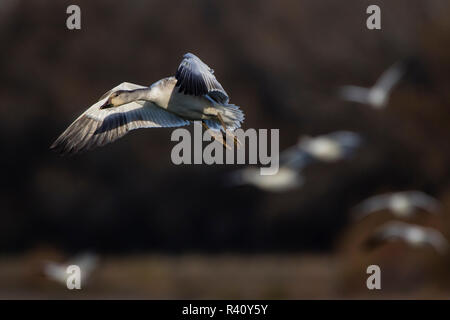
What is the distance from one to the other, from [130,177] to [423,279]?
18.3ft

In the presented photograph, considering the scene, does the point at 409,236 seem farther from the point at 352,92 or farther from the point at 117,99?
the point at 117,99

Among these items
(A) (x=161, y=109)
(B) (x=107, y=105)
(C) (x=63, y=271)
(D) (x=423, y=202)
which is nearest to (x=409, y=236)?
(D) (x=423, y=202)

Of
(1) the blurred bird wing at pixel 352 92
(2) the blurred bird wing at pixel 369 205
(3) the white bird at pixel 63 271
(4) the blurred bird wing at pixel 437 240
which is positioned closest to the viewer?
(3) the white bird at pixel 63 271

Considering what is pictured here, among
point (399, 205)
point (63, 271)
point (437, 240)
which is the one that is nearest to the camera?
point (63, 271)

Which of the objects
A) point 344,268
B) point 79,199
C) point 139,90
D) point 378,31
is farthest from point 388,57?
point 139,90

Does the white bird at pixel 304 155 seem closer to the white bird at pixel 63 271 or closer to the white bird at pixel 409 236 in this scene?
the white bird at pixel 409 236

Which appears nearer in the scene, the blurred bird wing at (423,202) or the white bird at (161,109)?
the white bird at (161,109)

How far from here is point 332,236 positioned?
54.1 ft

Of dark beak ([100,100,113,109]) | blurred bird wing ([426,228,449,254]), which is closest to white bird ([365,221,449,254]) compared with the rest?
blurred bird wing ([426,228,449,254])

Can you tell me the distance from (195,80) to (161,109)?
0.49 meters

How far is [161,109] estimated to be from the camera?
19.9 feet

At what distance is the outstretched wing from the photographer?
6.01 metres

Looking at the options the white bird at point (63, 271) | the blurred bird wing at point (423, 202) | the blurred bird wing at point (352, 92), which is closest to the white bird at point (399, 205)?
the blurred bird wing at point (423, 202)

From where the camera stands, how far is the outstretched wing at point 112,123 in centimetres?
601
